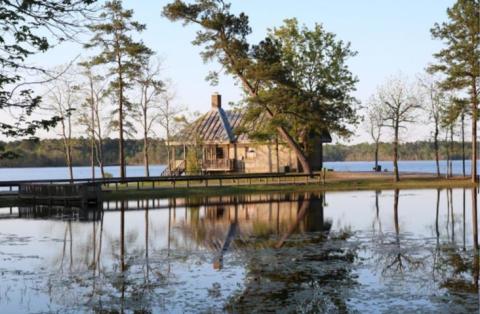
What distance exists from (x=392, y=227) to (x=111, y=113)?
31.6 m

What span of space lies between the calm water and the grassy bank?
412 inches

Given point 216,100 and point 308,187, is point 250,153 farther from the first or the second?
point 308,187

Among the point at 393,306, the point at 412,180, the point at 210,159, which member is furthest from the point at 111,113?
the point at 393,306

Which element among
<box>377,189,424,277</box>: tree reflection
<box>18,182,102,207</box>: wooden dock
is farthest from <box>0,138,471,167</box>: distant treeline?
A: <box>377,189,424,277</box>: tree reflection

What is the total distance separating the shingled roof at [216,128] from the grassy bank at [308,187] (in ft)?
41.1

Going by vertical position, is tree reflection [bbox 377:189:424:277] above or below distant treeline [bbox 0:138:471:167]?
below

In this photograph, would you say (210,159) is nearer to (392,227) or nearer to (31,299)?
(392,227)

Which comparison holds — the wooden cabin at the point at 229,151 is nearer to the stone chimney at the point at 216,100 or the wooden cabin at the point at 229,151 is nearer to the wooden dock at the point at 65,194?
the stone chimney at the point at 216,100

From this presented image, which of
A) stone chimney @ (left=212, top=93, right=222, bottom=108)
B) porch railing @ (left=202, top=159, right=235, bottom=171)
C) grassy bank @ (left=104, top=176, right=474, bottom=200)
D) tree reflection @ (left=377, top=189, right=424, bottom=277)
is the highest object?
stone chimney @ (left=212, top=93, right=222, bottom=108)

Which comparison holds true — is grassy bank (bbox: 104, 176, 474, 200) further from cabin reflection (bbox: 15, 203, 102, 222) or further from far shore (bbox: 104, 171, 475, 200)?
cabin reflection (bbox: 15, 203, 102, 222)

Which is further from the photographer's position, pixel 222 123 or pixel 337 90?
pixel 222 123

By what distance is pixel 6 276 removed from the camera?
552 inches

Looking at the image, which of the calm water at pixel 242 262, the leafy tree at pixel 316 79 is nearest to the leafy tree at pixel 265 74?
the leafy tree at pixel 316 79

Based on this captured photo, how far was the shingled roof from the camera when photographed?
2311 inches
